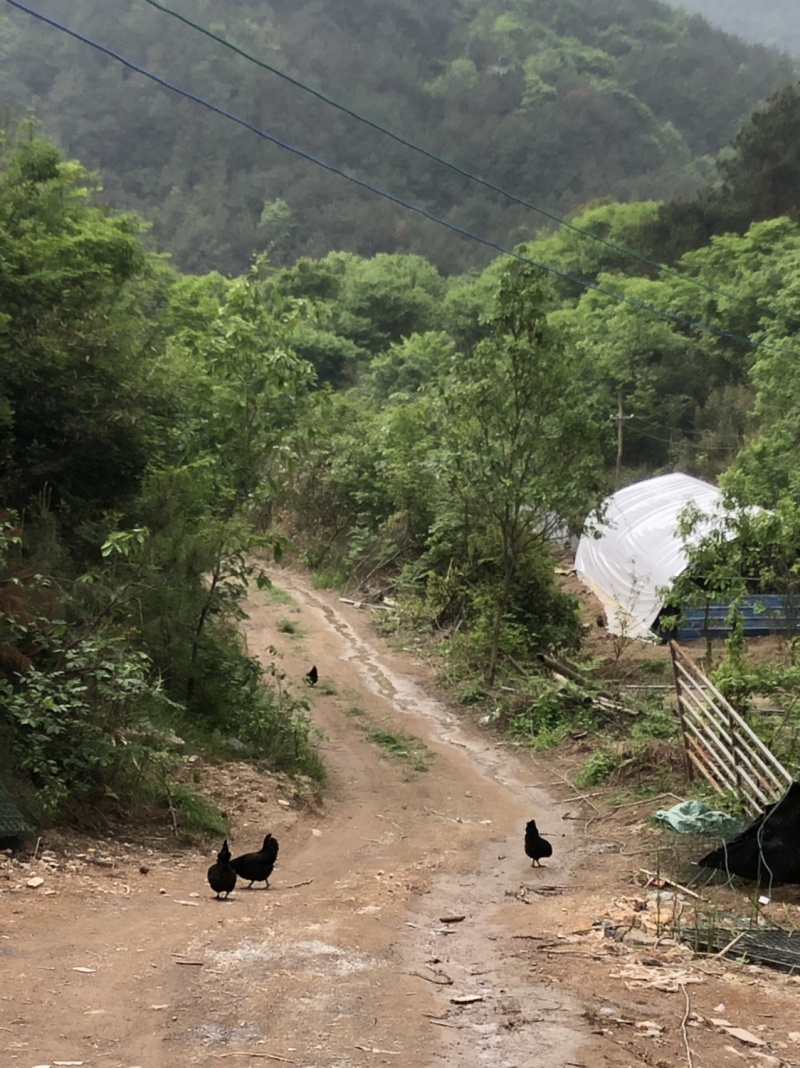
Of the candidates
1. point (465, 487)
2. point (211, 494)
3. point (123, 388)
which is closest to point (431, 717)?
point (465, 487)

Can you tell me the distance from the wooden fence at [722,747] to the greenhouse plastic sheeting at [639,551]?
9200 millimetres

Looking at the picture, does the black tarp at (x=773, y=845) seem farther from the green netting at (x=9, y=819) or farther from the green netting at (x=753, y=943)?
the green netting at (x=9, y=819)

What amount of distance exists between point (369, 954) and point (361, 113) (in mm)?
81363

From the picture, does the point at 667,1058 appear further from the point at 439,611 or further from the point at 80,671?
the point at 439,611

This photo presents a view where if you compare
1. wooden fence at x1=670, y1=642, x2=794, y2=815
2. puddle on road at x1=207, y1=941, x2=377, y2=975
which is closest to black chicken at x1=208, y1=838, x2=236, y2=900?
puddle on road at x1=207, y1=941, x2=377, y2=975

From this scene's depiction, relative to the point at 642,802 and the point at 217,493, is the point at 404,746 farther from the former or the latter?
the point at 217,493

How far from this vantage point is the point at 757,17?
5758 inches

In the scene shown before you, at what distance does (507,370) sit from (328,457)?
1283cm

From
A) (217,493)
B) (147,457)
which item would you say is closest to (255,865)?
(217,493)

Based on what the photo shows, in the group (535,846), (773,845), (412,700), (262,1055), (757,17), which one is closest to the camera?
(262,1055)

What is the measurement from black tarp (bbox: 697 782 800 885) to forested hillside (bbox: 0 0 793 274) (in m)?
64.7

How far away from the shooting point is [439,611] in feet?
64.7

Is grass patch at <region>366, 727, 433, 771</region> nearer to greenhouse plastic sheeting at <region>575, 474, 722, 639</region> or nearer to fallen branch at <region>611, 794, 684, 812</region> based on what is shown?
fallen branch at <region>611, 794, 684, 812</region>

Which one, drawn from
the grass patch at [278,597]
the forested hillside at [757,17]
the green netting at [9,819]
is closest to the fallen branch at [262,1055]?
the green netting at [9,819]
